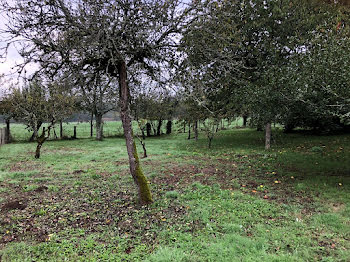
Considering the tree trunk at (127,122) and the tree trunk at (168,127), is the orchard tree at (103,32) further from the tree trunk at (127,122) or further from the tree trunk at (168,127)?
the tree trunk at (168,127)

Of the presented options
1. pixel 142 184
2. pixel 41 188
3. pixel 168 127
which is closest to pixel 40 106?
pixel 41 188

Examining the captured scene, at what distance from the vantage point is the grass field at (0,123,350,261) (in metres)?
4.27

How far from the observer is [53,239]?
474cm

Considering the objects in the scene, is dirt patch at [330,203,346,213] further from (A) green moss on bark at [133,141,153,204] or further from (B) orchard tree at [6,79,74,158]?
(B) orchard tree at [6,79,74,158]

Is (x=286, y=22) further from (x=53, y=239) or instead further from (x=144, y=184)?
(x=53, y=239)

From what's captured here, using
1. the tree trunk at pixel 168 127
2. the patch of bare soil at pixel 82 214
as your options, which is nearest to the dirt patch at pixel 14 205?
the patch of bare soil at pixel 82 214

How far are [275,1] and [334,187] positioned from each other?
35.1 ft

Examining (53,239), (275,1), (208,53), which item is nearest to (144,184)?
(53,239)

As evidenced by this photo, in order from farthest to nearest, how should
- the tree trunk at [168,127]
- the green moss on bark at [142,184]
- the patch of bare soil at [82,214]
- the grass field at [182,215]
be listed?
the tree trunk at [168,127] < the green moss on bark at [142,184] < the patch of bare soil at [82,214] < the grass field at [182,215]

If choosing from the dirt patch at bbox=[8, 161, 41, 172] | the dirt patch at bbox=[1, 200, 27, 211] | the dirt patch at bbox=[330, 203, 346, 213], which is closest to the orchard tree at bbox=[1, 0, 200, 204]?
the dirt patch at bbox=[1, 200, 27, 211]

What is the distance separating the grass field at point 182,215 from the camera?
14.0ft

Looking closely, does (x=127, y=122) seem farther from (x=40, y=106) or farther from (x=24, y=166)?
(x=40, y=106)

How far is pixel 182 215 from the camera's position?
5785mm

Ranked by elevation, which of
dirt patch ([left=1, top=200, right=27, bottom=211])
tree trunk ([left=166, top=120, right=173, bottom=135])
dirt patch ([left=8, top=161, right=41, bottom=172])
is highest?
tree trunk ([left=166, top=120, right=173, bottom=135])
